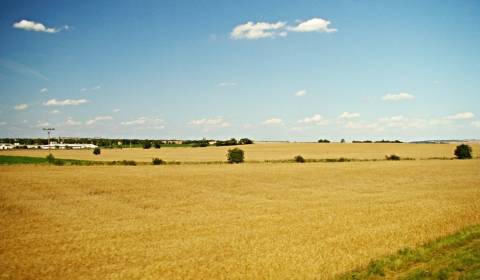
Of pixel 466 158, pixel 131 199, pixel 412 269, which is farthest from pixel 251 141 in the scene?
pixel 412 269

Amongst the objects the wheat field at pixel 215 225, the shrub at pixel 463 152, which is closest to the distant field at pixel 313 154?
the shrub at pixel 463 152

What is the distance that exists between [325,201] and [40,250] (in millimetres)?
19543

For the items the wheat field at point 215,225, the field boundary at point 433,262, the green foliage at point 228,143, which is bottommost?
the wheat field at point 215,225

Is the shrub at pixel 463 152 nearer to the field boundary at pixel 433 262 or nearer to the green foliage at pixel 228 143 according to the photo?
the field boundary at pixel 433 262

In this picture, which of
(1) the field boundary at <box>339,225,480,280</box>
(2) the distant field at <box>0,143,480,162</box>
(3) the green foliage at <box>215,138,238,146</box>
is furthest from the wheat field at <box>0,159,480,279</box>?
(3) the green foliage at <box>215,138,238,146</box>

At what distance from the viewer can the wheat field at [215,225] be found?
46.1 feet

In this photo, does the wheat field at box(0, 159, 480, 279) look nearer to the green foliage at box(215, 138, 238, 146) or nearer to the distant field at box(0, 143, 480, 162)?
the distant field at box(0, 143, 480, 162)

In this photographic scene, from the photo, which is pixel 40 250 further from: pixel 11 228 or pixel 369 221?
pixel 369 221

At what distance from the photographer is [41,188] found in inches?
1444

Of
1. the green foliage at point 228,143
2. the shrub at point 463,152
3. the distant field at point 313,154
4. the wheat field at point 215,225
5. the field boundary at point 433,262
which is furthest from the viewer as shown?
the green foliage at point 228,143

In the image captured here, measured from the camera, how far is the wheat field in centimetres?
1405

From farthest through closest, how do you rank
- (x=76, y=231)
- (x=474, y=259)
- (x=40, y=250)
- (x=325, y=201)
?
(x=325, y=201) < (x=76, y=231) < (x=40, y=250) < (x=474, y=259)

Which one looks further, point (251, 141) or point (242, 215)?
point (251, 141)

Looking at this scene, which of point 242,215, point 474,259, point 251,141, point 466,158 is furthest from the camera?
point 251,141
